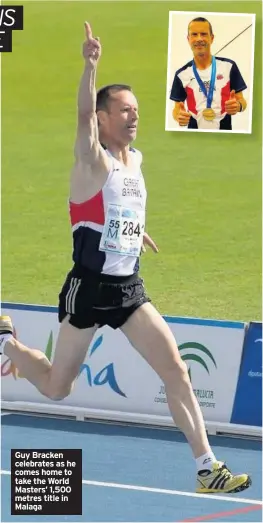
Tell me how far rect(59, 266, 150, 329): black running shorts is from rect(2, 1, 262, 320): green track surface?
32.9 ft

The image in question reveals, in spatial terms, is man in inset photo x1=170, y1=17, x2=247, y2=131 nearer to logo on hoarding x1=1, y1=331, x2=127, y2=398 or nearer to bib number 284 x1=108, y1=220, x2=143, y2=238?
logo on hoarding x1=1, y1=331, x2=127, y2=398

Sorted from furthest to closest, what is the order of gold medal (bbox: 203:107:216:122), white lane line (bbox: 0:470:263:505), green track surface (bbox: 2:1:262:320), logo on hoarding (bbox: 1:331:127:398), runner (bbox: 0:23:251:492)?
gold medal (bbox: 203:107:216:122) → green track surface (bbox: 2:1:262:320) → logo on hoarding (bbox: 1:331:127:398) → white lane line (bbox: 0:470:263:505) → runner (bbox: 0:23:251:492)

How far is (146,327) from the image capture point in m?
7.67

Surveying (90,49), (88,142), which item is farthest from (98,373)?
(90,49)

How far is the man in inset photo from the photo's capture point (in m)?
18.3

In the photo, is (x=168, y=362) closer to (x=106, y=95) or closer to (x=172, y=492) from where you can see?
(x=106, y=95)

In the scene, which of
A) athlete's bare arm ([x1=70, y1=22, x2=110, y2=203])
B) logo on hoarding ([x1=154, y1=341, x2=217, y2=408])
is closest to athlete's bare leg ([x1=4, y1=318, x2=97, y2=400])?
athlete's bare arm ([x1=70, y1=22, x2=110, y2=203])

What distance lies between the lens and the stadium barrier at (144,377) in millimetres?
12312

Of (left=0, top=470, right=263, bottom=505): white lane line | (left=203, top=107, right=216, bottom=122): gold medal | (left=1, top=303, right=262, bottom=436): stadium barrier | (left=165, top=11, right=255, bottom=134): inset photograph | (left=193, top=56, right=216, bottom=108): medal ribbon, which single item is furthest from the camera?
(left=203, top=107, right=216, bottom=122): gold medal

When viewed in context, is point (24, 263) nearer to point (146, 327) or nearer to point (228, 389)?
point (228, 389)

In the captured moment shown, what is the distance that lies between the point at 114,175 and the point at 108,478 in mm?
4285

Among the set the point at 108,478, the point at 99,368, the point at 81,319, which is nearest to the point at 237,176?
the point at 99,368

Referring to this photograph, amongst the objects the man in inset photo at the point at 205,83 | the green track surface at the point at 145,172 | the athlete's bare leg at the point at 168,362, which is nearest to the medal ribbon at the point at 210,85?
the man in inset photo at the point at 205,83

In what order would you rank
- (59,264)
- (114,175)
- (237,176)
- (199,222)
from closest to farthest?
(114,175) → (59,264) → (199,222) → (237,176)
